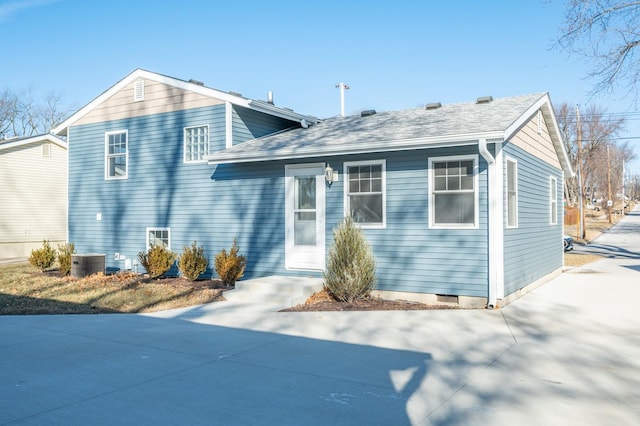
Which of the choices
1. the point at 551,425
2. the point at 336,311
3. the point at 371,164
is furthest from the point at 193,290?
the point at 551,425

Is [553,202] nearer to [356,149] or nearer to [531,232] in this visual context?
[531,232]

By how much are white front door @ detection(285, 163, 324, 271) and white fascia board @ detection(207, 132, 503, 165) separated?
469 mm

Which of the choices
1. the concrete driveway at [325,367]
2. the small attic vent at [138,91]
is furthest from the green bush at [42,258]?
the concrete driveway at [325,367]

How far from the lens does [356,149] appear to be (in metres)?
9.48

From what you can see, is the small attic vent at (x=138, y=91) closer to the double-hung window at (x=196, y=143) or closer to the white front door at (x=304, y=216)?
the double-hung window at (x=196, y=143)

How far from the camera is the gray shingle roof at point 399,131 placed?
8711 millimetres

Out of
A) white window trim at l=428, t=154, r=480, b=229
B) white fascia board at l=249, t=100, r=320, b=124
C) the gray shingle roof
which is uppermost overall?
white fascia board at l=249, t=100, r=320, b=124

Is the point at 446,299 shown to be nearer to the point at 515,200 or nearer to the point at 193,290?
the point at 515,200

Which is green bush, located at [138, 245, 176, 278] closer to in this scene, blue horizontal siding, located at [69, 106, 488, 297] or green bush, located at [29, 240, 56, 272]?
blue horizontal siding, located at [69, 106, 488, 297]

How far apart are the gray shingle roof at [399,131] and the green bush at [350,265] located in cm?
159

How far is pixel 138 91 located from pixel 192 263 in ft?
16.7

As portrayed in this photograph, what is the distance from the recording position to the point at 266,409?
164 inches

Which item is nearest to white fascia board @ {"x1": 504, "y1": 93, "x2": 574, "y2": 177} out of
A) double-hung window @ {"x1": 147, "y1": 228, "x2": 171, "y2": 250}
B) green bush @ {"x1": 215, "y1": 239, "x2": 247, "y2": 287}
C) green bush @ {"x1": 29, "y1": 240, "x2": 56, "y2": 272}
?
green bush @ {"x1": 215, "y1": 239, "x2": 247, "y2": 287}

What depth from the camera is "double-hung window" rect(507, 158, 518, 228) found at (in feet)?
Result: 31.6
